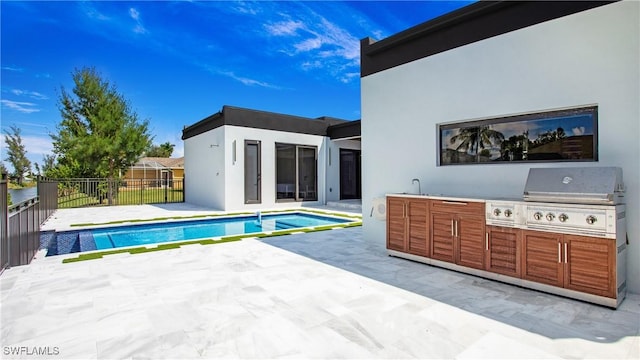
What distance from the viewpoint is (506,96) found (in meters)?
4.45

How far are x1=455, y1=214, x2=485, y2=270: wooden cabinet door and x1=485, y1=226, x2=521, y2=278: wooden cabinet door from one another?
3.4 inches

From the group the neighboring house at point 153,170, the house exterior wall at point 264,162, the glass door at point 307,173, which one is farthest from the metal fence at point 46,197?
the neighboring house at point 153,170

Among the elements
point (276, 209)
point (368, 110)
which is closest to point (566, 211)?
point (368, 110)

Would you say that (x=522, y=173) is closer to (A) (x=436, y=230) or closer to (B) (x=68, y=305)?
(A) (x=436, y=230)

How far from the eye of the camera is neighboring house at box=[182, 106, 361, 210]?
1203 centimetres

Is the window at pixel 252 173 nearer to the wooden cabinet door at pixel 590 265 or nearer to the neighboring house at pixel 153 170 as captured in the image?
the wooden cabinet door at pixel 590 265

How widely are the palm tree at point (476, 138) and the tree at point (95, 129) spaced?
50.8 ft

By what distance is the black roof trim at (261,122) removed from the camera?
11.9 metres

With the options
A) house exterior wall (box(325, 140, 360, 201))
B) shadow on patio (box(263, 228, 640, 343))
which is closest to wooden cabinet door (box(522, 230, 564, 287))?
shadow on patio (box(263, 228, 640, 343))

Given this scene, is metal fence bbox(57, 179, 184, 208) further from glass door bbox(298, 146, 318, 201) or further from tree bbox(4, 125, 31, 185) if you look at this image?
tree bbox(4, 125, 31, 185)

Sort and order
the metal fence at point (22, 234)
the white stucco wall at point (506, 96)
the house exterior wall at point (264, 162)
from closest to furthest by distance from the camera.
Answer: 1. the white stucco wall at point (506, 96)
2. the metal fence at point (22, 234)
3. the house exterior wall at point (264, 162)

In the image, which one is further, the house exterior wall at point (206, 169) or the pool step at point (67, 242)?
the house exterior wall at point (206, 169)

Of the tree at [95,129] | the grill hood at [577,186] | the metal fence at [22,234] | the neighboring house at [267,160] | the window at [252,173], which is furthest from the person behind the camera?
the tree at [95,129]

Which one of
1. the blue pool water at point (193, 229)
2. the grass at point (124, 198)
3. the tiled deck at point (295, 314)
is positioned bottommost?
the blue pool water at point (193, 229)
